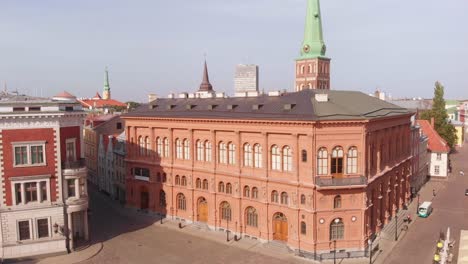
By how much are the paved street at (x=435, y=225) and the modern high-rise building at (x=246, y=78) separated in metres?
32.4

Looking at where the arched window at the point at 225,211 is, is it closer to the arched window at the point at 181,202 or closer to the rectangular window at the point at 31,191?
the arched window at the point at 181,202

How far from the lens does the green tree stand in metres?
108

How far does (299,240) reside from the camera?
43875 millimetres

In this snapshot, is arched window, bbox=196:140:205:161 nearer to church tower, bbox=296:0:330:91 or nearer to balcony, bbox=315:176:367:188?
balcony, bbox=315:176:367:188

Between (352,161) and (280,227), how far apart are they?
1120cm

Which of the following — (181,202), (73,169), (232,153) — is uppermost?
(232,153)

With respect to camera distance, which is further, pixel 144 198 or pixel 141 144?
pixel 144 198

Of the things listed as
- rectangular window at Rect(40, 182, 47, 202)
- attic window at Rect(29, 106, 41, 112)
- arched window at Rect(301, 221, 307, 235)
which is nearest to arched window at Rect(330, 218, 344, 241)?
arched window at Rect(301, 221, 307, 235)

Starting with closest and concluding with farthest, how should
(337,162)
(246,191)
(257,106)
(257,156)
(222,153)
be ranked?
(337,162) < (257,156) < (257,106) < (246,191) < (222,153)

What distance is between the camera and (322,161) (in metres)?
43.1

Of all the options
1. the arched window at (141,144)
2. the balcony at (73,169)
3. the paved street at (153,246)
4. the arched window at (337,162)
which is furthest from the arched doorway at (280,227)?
the arched window at (141,144)

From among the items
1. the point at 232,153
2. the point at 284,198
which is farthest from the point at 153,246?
the point at 284,198

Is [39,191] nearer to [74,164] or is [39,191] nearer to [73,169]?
[73,169]

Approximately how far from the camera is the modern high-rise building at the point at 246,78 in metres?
67.6
